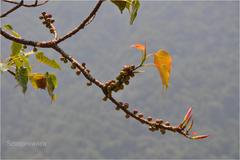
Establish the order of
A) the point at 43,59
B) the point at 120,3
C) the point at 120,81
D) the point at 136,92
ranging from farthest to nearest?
1. the point at 136,92
2. the point at 43,59
3. the point at 120,3
4. the point at 120,81

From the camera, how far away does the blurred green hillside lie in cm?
5428

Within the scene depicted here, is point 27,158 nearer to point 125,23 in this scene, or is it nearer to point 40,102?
point 40,102

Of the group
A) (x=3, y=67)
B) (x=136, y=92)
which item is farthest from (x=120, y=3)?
(x=136, y=92)

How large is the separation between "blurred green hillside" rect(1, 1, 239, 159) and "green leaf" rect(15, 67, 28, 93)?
4475cm

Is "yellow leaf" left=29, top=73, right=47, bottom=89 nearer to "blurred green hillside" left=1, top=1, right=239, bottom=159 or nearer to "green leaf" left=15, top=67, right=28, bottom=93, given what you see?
"green leaf" left=15, top=67, right=28, bottom=93

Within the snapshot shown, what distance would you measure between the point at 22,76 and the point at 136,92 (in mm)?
59289

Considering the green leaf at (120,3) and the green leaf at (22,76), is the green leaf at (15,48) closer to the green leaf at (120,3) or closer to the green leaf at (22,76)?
the green leaf at (22,76)

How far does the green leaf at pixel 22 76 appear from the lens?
1.24 meters

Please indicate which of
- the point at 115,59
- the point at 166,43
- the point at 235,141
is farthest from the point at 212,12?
the point at 235,141

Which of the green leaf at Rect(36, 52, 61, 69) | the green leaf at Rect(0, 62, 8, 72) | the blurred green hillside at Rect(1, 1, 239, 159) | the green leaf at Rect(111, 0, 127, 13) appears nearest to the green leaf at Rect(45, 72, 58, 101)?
the green leaf at Rect(36, 52, 61, 69)

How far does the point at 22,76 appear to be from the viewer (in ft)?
4.13

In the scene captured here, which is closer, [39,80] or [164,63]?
[164,63]

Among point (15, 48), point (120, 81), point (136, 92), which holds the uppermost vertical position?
point (136, 92)

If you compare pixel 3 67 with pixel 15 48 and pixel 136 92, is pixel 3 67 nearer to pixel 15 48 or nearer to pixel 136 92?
pixel 15 48
